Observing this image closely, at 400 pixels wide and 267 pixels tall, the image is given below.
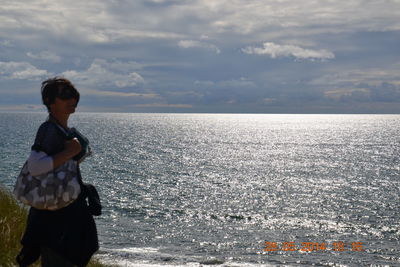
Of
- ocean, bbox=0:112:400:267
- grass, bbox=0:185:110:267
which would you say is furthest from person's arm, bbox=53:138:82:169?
ocean, bbox=0:112:400:267

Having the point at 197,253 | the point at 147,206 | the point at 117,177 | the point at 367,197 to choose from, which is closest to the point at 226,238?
the point at 197,253

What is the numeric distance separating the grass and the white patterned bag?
401 centimetres

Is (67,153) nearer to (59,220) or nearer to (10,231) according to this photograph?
(59,220)

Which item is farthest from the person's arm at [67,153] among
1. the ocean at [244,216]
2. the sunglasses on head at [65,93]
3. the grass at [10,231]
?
the ocean at [244,216]

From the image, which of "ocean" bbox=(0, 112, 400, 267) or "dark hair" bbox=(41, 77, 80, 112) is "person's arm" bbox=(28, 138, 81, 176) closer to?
"dark hair" bbox=(41, 77, 80, 112)

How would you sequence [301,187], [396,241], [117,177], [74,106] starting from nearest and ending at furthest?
[74,106] → [396,241] → [301,187] → [117,177]

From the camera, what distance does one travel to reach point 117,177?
45.2 meters

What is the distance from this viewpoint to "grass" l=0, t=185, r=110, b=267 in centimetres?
785

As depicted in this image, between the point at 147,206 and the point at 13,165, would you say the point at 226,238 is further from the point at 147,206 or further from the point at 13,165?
the point at 13,165

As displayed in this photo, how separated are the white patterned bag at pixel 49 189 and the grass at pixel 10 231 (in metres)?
4.01

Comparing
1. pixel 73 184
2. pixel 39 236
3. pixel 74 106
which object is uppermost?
pixel 74 106

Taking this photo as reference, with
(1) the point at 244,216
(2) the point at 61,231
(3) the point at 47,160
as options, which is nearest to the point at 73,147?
(3) the point at 47,160

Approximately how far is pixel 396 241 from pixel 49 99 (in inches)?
931

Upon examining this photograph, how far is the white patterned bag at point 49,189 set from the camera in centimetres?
414
